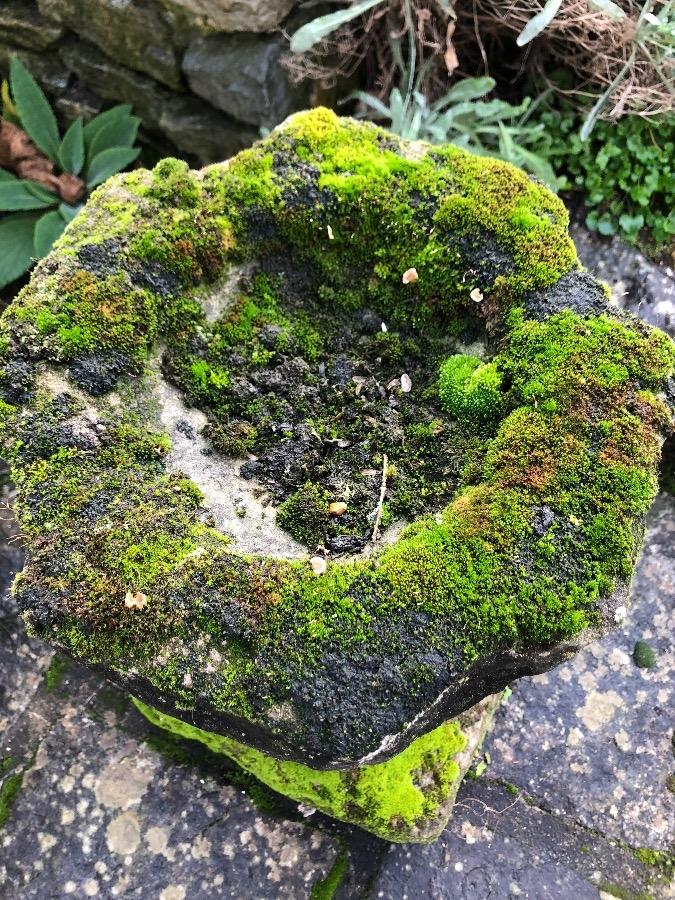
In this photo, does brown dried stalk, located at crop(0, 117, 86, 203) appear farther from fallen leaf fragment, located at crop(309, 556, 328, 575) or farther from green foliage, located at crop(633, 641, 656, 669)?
green foliage, located at crop(633, 641, 656, 669)

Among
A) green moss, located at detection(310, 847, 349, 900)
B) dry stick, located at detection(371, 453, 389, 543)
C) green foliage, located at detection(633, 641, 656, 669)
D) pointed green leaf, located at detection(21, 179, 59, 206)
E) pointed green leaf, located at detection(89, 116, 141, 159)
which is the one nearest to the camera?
dry stick, located at detection(371, 453, 389, 543)

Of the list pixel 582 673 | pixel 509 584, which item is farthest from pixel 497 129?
pixel 582 673

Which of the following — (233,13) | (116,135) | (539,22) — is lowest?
(116,135)

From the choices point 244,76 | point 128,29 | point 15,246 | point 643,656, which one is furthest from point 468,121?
point 643,656

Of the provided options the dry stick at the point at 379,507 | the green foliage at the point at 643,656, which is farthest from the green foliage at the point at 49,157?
the green foliage at the point at 643,656

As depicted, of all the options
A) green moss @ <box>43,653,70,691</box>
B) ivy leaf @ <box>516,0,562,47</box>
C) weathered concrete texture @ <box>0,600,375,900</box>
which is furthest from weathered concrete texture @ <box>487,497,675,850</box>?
ivy leaf @ <box>516,0,562,47</box>

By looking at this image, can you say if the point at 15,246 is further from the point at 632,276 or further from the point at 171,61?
the point at 632,276

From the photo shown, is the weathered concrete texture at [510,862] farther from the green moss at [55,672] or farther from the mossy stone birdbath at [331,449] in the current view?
the green moss at [55,672]
